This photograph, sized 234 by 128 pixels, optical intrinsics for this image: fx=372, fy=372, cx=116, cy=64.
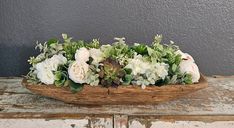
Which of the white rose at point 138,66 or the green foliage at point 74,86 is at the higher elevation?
the white rose at point 138,66

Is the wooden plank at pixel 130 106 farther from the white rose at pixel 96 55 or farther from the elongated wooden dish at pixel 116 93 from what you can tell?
the white rose at pixel 96 55

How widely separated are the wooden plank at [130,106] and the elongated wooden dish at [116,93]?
27 millimetres

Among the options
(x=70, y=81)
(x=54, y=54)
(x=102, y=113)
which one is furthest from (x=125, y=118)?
(x=54, y=54)

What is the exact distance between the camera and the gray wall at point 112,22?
1534 mm

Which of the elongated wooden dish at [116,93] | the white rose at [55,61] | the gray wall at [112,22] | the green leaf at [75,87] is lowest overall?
the elongated wooden dish at [116,93]

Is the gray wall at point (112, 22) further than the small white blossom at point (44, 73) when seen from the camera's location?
Yes

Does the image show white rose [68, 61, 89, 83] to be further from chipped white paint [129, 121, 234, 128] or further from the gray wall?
the gray wall

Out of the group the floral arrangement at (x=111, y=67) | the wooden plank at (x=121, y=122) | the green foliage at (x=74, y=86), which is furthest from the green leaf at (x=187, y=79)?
the green foliage at (x=74, y=86)

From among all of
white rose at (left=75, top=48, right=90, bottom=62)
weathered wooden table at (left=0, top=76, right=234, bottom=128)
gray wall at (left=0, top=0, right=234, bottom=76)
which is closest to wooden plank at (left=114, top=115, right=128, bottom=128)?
weathered wooden table at (left=0, top=76, right=234, bottom=128)

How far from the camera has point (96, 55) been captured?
122 centimetres

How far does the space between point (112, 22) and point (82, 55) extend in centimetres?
40

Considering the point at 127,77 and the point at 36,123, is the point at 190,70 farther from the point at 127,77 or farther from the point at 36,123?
the point at 36,123

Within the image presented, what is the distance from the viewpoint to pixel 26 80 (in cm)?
125

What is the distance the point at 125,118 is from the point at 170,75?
0.21 metres
